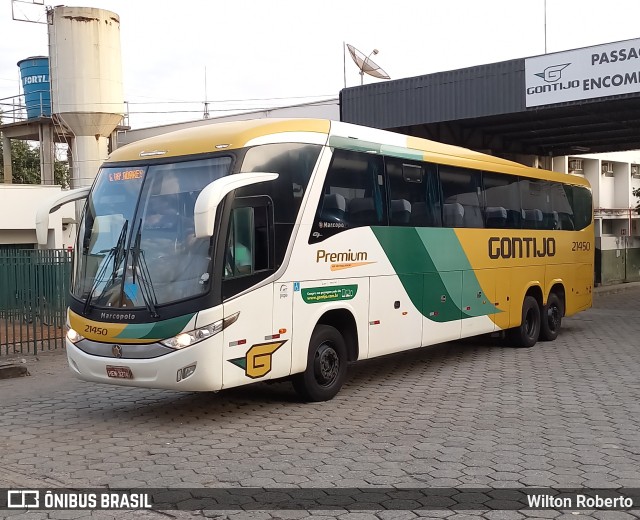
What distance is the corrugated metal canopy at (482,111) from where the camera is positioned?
763 inches

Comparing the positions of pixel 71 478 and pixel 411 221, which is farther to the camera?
pixel 411 221

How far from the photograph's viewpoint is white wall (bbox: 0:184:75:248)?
26.3m

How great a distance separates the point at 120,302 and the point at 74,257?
115cm

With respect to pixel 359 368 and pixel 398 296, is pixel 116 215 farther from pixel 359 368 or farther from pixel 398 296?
pixel 359 368

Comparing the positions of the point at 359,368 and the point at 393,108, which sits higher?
the point at 393,108

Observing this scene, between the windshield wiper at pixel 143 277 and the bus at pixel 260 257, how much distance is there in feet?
0.05

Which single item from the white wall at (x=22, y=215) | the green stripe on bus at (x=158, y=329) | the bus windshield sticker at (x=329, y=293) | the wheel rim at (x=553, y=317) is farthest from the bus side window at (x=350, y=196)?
the white wall at (x=22, y=215)

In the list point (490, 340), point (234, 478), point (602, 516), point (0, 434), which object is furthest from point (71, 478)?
point (490, 340)

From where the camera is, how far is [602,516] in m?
5.40

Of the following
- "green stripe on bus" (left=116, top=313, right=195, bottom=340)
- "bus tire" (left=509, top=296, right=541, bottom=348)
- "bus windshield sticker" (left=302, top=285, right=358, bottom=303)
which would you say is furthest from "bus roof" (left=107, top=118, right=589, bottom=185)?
"bus tire" (left=509, top=296, right=541, bottom=348)

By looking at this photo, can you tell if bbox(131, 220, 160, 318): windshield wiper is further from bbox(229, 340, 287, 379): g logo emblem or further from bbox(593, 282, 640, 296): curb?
bbox(593, 282, 640, 296): curb

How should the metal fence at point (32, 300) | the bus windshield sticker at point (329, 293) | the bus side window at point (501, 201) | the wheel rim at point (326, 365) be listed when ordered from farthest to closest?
the metal fence at point (32, 300)
the bus side window at point (501, 201)
the wheel rim at point (326, 365)
the bus windshield sticker at point (329, 293)

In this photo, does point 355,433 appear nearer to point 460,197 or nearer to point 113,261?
point 113,261

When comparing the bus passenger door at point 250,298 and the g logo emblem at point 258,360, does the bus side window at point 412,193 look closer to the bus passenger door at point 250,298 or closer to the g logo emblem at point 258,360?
the bus passenger door at point 250,298
